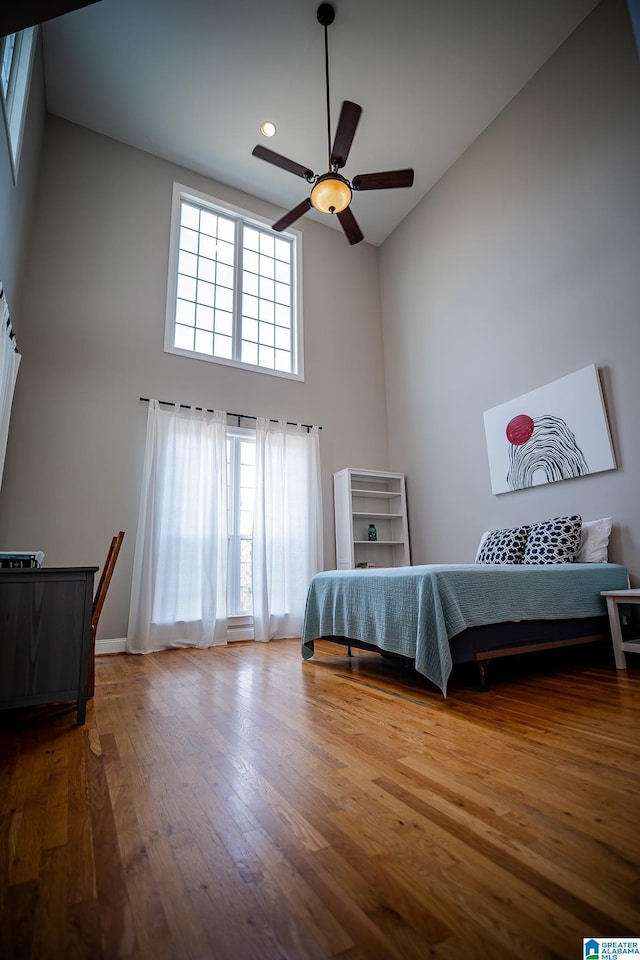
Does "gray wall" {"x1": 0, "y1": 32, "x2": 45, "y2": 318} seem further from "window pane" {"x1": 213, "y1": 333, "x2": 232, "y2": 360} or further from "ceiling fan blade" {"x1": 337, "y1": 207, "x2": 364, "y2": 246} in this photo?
"ceiling fan blade" {"x1": 337, "y1": 207, "x2": 364, "y2": 246}

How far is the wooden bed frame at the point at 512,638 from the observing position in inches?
89.8

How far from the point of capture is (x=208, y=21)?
3.74 metres

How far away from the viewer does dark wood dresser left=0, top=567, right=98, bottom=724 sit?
1908 millimetres

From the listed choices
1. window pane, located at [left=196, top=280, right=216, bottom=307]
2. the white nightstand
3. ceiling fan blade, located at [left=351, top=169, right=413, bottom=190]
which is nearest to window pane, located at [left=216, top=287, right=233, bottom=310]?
window pane, located at [left=196, top=280, right=216, bottom=307]

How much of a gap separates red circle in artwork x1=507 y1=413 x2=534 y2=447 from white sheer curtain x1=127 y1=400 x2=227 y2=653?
277 cm

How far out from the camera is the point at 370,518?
5410mm

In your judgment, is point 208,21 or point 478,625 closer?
point 478,625

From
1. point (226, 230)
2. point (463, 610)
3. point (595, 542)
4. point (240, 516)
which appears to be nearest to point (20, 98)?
point (226, 230)

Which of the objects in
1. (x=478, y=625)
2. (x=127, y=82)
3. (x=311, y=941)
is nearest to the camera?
(x=311, y=941)

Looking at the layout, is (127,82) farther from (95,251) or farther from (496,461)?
(496,461)

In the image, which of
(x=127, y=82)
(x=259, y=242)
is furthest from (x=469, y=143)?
(x=127, y=82)

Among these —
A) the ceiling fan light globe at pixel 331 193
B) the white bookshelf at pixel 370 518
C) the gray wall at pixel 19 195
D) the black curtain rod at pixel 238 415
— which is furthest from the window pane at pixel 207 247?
the white bookshelf at pixel 370 518

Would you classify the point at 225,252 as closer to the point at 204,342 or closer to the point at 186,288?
the point at 186,288

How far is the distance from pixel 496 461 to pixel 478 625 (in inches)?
92.2
